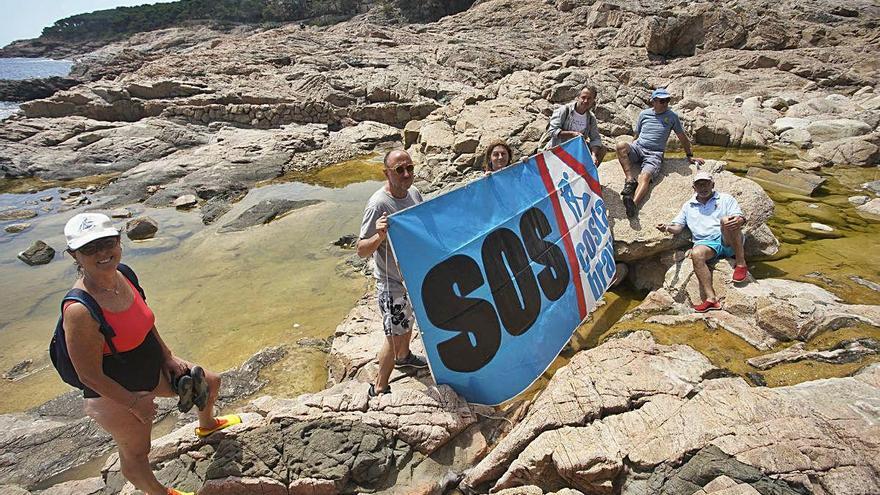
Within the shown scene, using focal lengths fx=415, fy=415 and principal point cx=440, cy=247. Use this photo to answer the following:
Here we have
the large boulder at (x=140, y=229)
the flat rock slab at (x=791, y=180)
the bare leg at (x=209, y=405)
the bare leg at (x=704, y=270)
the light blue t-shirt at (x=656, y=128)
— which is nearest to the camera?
the bare leg at (x=209, y=405)

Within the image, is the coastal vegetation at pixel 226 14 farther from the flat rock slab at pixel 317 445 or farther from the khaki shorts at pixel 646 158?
the flat rock slab at pixel 317 445

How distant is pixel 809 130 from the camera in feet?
40.9

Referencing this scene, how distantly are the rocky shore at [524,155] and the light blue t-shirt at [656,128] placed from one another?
534mm

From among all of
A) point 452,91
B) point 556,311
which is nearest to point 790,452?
point 556,311

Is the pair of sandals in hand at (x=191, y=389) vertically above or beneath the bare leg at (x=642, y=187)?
above

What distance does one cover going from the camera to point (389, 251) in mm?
3365

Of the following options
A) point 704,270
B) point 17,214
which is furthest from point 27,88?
point 704,270

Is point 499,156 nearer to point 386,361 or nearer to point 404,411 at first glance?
point 386,361

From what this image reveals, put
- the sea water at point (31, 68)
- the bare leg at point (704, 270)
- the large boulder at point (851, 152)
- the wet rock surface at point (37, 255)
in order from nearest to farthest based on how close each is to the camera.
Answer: the bare leg at point (704, 270)
the wet rock surface at point (37, 255)
the large boulder at point (851, 152)
the sea water at point (31, 68)

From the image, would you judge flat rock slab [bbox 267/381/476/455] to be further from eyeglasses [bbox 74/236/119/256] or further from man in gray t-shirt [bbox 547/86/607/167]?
man in gray t-shirt [bbox 547/86/607/167]

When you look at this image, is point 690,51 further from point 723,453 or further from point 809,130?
point 723,453

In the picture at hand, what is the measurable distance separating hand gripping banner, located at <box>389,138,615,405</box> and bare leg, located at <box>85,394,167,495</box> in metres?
2.00

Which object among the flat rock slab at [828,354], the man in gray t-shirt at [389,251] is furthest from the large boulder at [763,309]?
the man in gray t-shirt at [389,251]

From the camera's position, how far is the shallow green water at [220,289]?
18.3 feet
